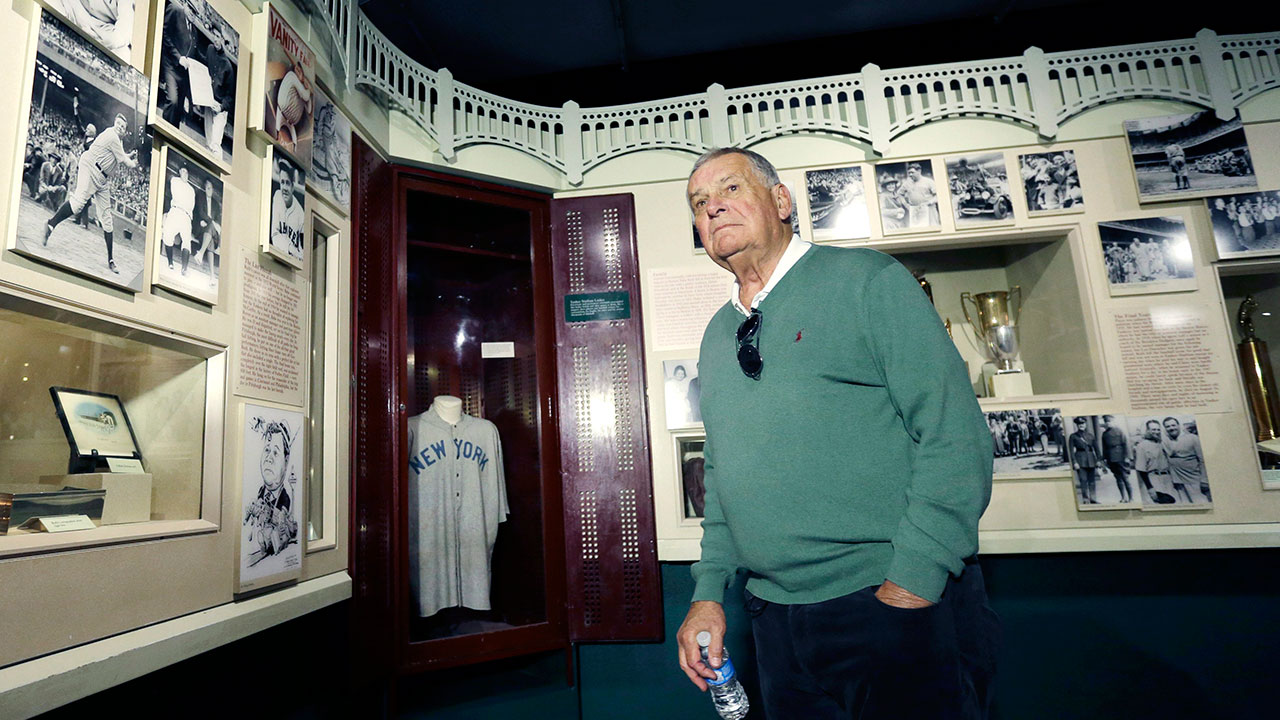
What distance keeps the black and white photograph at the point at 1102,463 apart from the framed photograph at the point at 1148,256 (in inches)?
22.2

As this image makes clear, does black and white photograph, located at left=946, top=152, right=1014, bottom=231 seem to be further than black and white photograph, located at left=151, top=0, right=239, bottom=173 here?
Yes

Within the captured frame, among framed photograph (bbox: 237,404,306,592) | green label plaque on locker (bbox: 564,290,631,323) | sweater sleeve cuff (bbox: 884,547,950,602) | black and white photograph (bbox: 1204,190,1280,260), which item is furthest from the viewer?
green label plaque on locker (bbox: 564,290,631,323)

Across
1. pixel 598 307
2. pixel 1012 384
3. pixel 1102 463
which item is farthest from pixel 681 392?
pixel 1102 463

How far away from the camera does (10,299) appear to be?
118 centimetres

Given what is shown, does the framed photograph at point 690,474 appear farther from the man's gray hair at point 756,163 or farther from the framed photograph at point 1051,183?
the framed photograph at point 1051,183

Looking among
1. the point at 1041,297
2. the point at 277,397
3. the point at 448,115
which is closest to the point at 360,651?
the point at 277,397

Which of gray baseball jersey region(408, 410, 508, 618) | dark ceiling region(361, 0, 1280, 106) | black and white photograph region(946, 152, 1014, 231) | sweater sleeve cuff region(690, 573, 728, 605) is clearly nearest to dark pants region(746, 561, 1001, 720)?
sweater sleeve cuff region(690, 573, 728, 605)

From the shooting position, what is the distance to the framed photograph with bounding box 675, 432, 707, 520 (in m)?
2.88

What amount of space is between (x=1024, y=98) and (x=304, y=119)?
2879 mm

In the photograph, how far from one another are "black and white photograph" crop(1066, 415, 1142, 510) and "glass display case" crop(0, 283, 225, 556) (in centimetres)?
299

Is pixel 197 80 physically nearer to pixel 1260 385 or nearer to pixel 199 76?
pixel 199 76

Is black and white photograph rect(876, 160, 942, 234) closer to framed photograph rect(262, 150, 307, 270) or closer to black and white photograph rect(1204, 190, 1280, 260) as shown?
black and white photograph rect(1204, 190, 1280, 260)

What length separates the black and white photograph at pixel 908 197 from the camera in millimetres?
2939

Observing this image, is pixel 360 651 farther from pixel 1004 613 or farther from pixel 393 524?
pixel 1004 613
